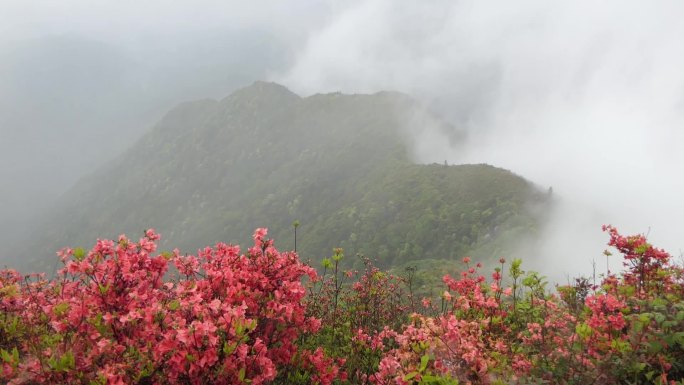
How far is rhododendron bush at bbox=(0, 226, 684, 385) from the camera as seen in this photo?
3842mm

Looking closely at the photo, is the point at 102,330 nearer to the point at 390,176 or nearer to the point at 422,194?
the point at 422,194

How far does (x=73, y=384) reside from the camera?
381cm

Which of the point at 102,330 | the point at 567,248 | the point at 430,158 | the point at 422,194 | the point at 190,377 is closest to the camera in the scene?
the point at 190,377

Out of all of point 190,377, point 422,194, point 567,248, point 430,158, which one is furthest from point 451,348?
point 430,158

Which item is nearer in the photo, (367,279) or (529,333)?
(529,333)

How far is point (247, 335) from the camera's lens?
3.93 meters

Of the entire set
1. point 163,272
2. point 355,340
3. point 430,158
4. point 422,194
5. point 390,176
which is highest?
point 430,158

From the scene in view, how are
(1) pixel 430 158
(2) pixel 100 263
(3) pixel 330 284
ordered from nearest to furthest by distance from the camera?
(2) pixel 100 263, (3) pixel 330 284, (1) pixel 430 158

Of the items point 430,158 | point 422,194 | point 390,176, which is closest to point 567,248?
point 422,194

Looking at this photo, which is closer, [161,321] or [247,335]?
[247,335]

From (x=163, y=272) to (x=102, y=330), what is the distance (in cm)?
100

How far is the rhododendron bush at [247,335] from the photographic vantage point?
384 cm

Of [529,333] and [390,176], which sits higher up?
[390,176]

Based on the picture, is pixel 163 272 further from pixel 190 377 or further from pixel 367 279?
pixel 367 279
